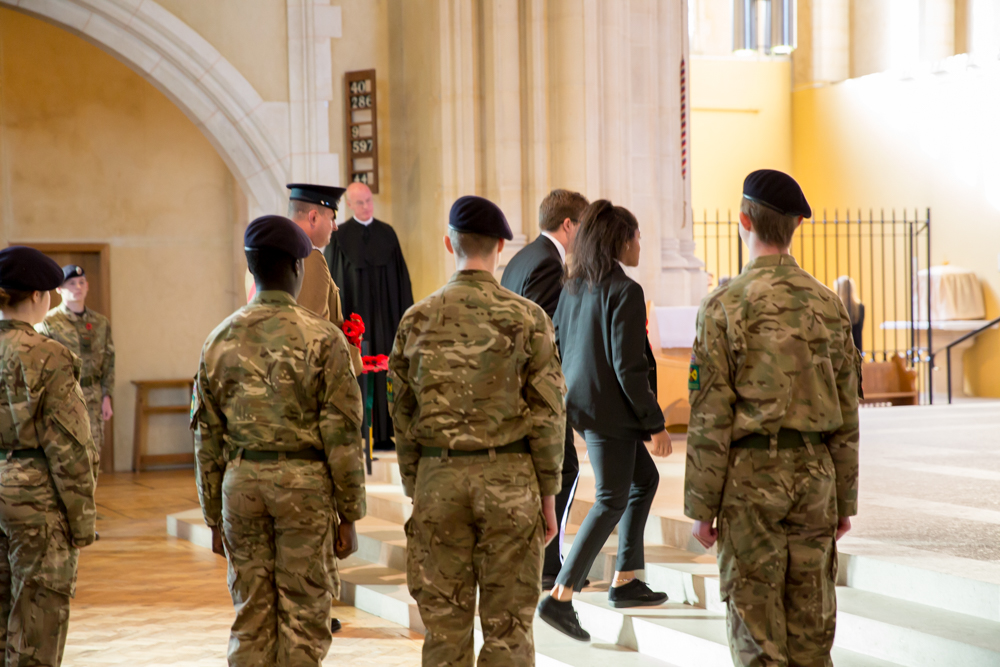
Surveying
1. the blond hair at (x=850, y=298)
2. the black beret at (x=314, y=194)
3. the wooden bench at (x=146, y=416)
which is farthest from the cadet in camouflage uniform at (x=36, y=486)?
the blond hair at (x=850, y=298)

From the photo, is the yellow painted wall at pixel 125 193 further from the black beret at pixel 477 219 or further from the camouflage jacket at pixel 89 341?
the black beret at pixel 477 219

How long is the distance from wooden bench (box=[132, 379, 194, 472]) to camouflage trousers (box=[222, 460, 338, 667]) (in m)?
7.15

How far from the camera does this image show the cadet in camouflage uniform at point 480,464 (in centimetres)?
264

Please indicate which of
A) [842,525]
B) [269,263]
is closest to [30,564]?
[269,263]

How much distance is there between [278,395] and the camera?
2.67 m

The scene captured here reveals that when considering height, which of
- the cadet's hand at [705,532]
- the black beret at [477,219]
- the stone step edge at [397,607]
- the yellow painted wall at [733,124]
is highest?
the yellow painted wall at [733,124]

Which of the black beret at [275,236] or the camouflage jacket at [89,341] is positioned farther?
the camouflage jacket at [89,341]

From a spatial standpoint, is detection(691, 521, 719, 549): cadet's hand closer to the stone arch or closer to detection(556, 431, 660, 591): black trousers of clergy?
detection(556, 431, 660, 591): black trousers of clergy

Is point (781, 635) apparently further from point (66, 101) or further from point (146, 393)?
point (66, 101)

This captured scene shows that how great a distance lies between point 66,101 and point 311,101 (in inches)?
122

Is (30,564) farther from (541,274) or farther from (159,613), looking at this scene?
(541,274)

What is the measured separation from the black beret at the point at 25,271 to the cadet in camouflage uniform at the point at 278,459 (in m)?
0.72

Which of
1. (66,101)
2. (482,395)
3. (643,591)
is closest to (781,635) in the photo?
(482,395)

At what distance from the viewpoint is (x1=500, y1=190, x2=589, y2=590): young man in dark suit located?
4012mm
